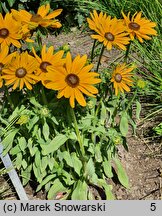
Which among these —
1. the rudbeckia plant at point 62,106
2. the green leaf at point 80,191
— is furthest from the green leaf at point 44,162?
the green leaf at point 80,191

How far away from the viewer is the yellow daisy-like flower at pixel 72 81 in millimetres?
1838

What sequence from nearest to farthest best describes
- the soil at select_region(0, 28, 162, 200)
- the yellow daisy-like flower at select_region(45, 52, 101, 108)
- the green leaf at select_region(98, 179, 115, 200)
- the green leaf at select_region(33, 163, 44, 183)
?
the yellow daisy-like flower at select_region(45, 52, 101, 108) → the green leaf at select_region(33, 163, 44, 183) → the green leaf at select_region(98, 179, 115, 200) → the soil at select_region(0, 28, 162, 200)

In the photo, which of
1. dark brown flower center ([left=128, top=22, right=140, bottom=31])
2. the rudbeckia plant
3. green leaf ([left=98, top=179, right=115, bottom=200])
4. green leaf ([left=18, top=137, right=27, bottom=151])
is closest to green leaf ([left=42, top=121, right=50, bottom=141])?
the rudbeckia plant

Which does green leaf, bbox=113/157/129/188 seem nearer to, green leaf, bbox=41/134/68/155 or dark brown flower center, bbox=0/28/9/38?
green leaf, bbox=41/134/68/155

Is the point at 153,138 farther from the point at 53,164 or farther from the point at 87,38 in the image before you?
the point at 87,38

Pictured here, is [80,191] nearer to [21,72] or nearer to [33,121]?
[33,121]

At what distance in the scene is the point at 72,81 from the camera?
1860 millimetres

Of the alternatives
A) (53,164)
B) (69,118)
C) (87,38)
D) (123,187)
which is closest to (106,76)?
(69,118)

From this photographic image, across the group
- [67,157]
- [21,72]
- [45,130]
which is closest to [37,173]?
[67,157]

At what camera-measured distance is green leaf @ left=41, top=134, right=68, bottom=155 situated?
83.4 inches

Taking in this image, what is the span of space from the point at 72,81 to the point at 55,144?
1.26ft

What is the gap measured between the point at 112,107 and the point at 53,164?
41 cm

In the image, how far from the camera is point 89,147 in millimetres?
2248

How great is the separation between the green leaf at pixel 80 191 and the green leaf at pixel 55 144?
302mm
